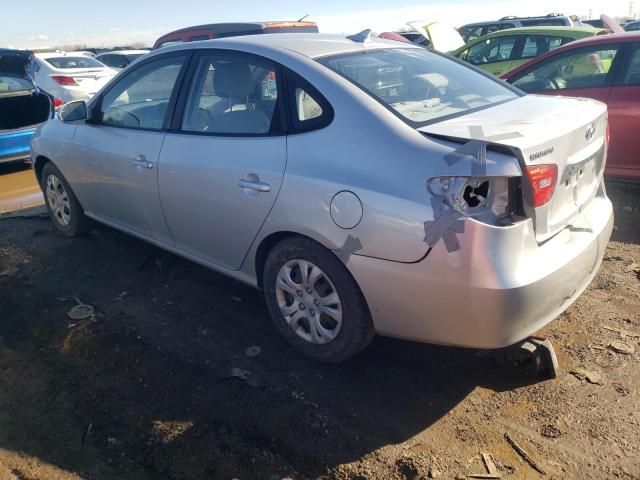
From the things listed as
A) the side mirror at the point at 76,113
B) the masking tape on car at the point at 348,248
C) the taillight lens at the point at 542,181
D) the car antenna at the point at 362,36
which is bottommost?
the masking tape on car at the point at 348,248

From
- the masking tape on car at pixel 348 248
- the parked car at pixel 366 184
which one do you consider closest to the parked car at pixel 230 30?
the parked car at pixel 366 184

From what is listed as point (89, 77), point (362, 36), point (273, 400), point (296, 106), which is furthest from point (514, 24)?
point (273, 400)

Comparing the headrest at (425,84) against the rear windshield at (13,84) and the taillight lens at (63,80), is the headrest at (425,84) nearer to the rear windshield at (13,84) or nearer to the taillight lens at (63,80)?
the rear windshield at (13,84)

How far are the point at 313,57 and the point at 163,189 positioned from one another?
4.28ft

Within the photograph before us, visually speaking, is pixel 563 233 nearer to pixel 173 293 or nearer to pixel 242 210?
pixel 242 210

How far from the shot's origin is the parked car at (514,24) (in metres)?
14.5

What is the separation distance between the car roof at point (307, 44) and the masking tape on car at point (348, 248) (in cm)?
113

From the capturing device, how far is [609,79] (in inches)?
223

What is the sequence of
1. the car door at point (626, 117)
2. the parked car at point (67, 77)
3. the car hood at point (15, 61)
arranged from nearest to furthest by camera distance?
the car door at point (626, 117) → the car hood at point (15, 61) → the parked car at point (67, 77)

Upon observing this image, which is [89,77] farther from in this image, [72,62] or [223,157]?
[223,157]

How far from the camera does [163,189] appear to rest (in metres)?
3.67

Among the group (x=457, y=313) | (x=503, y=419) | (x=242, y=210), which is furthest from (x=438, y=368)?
(x=242, y=210)

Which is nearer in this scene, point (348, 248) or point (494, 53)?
point (348, 248)

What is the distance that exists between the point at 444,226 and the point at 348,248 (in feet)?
1.66
